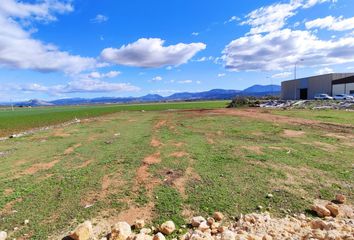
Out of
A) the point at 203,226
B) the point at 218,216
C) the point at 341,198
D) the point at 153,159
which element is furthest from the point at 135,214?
the point at 341,198

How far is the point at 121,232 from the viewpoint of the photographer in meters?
4.36

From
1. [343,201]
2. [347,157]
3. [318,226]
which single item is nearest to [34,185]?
[318,226]

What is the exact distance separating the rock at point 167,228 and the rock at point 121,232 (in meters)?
0.61

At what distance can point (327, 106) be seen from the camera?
3669 centimetres

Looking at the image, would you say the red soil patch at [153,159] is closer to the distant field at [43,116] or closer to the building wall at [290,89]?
the distant field at [43,116]

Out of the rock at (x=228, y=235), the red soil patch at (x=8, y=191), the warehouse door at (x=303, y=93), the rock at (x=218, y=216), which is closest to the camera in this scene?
the rock at (x=228, y=235)

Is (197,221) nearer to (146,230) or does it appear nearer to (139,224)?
(146,230)

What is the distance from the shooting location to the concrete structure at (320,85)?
53.0 metres

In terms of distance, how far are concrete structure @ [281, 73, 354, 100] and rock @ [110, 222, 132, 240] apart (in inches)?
2382

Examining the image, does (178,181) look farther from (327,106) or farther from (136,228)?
(327,106)

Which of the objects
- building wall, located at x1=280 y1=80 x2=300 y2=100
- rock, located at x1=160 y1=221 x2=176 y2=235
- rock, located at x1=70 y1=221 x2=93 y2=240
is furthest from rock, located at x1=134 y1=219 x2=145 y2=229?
building wall, located at x1=280 y1=80 x2=300 y2=100

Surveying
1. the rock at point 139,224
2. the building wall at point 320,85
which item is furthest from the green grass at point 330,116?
the building wall at point 320,85

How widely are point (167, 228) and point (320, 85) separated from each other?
65049 millimetres

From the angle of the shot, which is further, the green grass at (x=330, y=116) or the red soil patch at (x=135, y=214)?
the green grass at (x=330, y=116)
